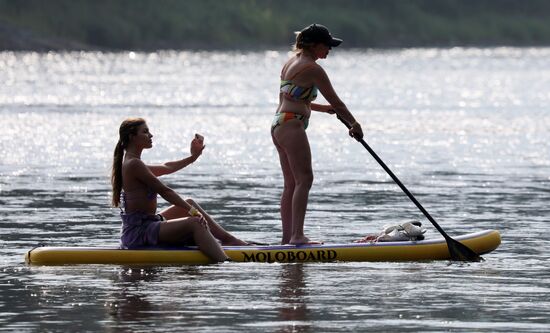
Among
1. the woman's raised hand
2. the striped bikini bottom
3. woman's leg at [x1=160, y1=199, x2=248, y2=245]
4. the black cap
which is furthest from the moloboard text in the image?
the black cap

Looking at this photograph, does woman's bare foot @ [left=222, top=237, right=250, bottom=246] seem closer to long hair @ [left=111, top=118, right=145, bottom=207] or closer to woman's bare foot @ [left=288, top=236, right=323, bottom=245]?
woman's bare foot @ [left=288, top=236, right=323, bottom=245]

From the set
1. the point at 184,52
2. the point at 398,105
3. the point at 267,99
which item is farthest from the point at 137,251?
the point at 184,52

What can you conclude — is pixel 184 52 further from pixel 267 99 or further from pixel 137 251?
pixel 137 251

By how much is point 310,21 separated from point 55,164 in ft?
441

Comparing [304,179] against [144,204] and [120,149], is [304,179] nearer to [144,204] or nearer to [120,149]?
[144,204]

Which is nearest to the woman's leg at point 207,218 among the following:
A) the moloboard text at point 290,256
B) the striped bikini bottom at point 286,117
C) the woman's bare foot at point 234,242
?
the woman's bare foot at point 234,242

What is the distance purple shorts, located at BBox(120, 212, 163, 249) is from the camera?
45.4 feet

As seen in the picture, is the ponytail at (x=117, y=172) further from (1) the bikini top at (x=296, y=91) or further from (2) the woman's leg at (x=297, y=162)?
(1) the bikini top at (x=296, y=91)

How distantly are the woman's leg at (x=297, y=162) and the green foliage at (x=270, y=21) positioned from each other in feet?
389

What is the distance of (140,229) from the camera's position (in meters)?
13.9

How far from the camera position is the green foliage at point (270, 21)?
141 m

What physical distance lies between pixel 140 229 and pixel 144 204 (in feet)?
0.66

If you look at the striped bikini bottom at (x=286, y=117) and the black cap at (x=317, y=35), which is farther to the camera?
the striped bikini bottom at (x=286, y=117)

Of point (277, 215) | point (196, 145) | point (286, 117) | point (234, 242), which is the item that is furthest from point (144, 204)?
point (277, 215)
